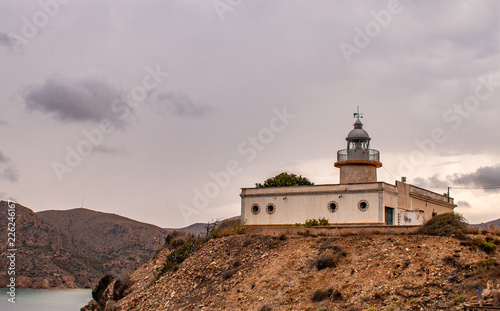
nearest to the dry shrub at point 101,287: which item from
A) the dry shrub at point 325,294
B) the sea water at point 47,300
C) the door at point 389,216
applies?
the door at point 389,216

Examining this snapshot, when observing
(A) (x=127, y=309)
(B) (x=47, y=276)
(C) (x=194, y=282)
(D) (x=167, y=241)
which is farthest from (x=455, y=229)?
(B) (x=47, y=276)

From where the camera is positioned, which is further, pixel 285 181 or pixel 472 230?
pixel 285 181

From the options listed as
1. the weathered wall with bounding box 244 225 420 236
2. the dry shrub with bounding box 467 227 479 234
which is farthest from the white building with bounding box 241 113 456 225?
the dry shrub with bounding box 467 227 479 234

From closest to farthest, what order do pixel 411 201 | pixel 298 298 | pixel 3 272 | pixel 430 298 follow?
1. pixel 430 298
2. pixel 298 298
3. pixel 411 201
4. pixel 3 272

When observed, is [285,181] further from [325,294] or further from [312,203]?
[325,294]

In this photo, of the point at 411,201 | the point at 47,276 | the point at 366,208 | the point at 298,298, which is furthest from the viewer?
the point at 47,276

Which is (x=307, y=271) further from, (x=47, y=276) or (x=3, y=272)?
(x=3, y=272)

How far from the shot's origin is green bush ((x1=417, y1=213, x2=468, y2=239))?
82.4ft

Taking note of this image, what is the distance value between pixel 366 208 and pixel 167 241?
43.7ft

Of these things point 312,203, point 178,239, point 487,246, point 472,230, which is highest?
point 312,203

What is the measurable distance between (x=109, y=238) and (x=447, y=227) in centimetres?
11908

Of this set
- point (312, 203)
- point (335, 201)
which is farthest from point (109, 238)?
point (335, 201)

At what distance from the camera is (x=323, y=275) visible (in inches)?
973

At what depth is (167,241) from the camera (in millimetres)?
39438
